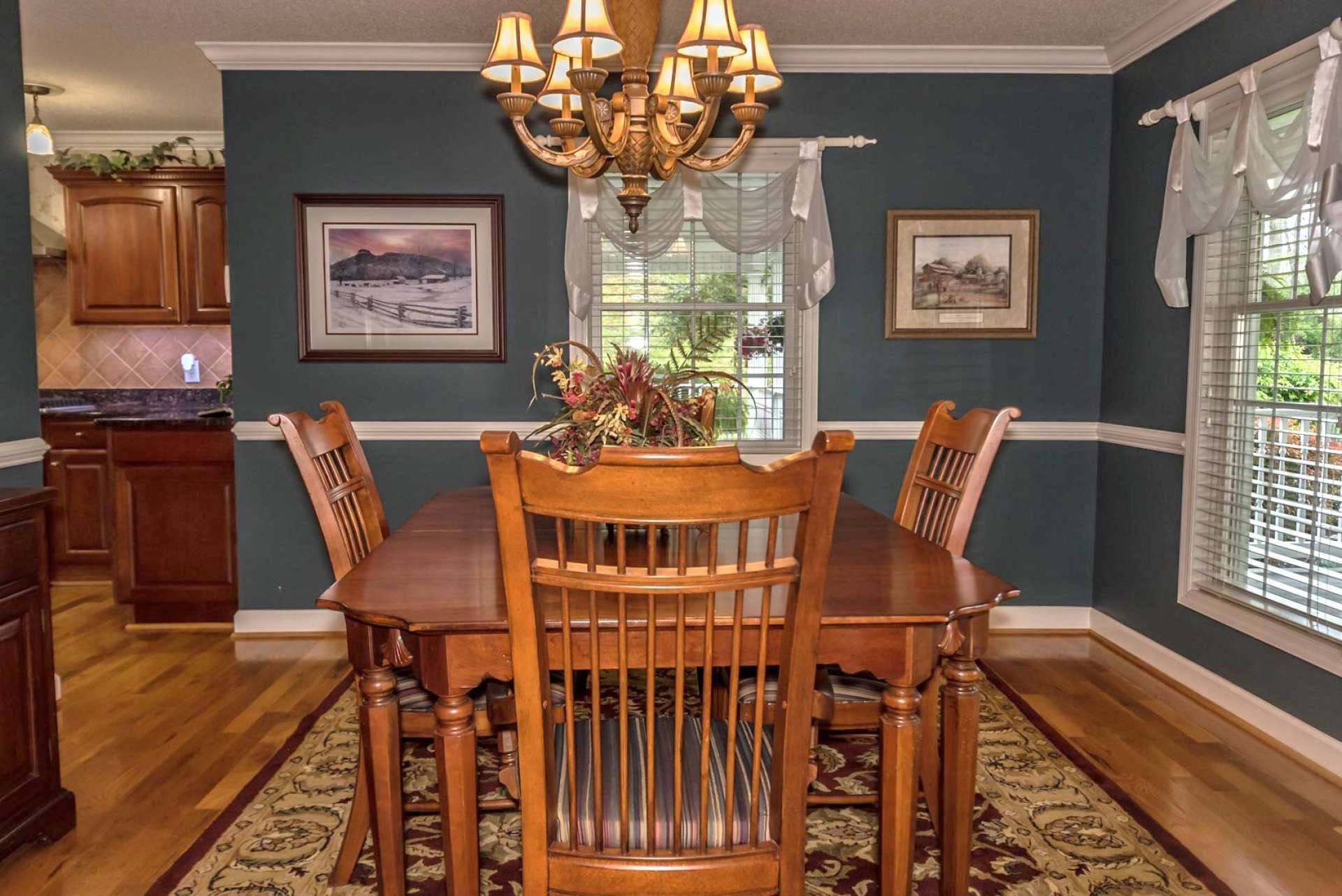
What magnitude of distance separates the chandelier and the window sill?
90.3 inches

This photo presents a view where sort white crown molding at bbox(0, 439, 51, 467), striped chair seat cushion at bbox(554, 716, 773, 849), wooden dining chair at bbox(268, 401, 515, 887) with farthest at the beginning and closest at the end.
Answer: white crown molding at bbox(0, 439, 51, 467) < wooden dining chair at bbox(268, 401, 515, 887) < striped chair seat cushion at bbox(554, 716, 773, 849)

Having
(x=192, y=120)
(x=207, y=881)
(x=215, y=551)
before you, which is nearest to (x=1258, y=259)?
(x=207, y=881)

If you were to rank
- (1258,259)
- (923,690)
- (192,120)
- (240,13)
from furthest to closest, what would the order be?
1. (192,120)
2. (240,13)
3. (1258,259)
4. (923,690)

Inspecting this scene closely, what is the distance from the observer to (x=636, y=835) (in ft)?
4.71

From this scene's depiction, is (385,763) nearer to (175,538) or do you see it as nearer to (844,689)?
→ (844,689)

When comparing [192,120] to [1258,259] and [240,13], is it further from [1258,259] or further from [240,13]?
[1258,259]

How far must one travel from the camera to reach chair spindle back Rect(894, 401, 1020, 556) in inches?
87.3

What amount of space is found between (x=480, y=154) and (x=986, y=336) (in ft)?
7.80

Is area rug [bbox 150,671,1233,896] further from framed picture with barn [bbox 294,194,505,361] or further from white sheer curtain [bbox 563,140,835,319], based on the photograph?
white sheer curtain [bbox 563,140,835,319]

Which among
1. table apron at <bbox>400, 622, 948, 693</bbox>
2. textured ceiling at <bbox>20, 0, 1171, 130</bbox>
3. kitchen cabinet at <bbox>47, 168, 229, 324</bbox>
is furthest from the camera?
kitchen cabinet at <bbox>47, 168, 229, 324</bbox>

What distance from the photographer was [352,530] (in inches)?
89.3

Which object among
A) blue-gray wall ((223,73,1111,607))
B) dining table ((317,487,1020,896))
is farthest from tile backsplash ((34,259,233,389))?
dining table ((317,487,1020,896))

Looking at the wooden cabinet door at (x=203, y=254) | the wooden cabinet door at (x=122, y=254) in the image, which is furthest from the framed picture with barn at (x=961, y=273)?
the wooden cabinet door at (x=122, y=254)

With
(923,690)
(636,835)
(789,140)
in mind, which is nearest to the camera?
(636,835)
